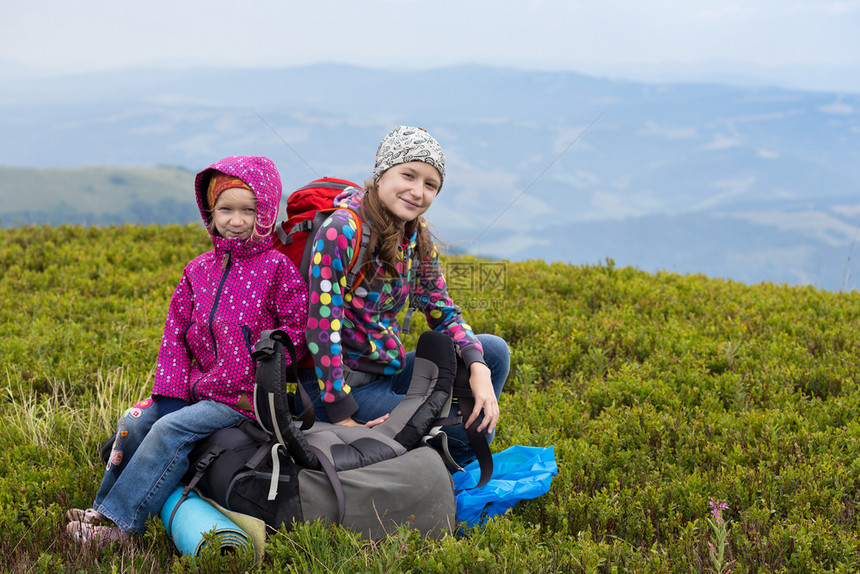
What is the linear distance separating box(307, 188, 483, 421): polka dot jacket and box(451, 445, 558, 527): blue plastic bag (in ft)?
2.61

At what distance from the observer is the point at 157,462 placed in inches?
152

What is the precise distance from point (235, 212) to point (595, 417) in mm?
3416

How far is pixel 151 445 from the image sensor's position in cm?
384

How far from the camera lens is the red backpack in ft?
13.6

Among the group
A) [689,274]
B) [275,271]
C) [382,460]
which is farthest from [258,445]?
[689,274]

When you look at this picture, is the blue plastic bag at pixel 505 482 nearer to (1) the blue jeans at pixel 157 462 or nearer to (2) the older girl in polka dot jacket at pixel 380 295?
(2) the older girl in polka dot jacket at pixel 380 295

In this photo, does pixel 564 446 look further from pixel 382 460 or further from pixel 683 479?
pixel 382 460

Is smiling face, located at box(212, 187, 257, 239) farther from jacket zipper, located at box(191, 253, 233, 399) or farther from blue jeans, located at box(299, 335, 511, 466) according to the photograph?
blue jeans, located at box(299, 335, 511, 466)

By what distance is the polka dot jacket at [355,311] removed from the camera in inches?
154

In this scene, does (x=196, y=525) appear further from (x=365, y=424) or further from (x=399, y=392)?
(x=399, y=392)

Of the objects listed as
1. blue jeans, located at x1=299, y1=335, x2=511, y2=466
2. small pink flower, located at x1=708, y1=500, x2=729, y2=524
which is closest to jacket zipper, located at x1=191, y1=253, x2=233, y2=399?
blue jeans, located at x1=299, y1=335, x2=511, y2=466

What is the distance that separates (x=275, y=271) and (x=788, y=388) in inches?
179

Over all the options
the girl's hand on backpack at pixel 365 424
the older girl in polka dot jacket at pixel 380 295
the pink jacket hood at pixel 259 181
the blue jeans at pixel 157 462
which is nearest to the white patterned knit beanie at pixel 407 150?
the older girl in polka dot jacket at pixel 380 295

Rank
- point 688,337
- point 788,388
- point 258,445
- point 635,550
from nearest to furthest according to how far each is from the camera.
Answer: point 258,445 < point 635,550 < point 788,388 < point 688,337
